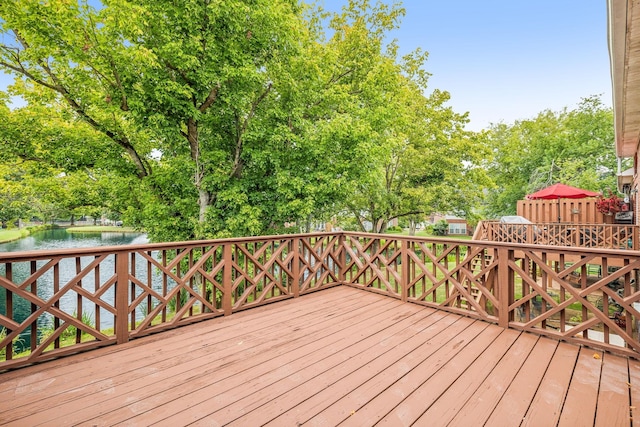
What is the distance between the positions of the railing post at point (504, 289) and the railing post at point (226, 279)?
2.97 metres

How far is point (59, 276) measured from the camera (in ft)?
20.0

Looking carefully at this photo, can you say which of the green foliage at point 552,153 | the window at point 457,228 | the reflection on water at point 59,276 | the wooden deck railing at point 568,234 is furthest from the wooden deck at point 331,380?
the window at point 457,228

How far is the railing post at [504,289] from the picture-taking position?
9.76 feet

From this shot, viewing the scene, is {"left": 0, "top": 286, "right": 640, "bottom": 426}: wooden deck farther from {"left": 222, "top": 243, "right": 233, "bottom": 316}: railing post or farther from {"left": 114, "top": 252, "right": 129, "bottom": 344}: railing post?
{"left": 222, "top": 243, "right": 233, "bottom": 316}: railing post

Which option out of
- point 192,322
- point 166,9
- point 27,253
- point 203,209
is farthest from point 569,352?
point 166,9

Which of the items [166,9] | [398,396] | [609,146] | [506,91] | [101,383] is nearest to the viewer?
[398,396]

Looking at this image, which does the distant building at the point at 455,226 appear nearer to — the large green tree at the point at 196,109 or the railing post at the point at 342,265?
the large green tree at the point at 196,109

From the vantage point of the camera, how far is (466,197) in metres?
12.0

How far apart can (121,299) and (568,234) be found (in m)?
10.3

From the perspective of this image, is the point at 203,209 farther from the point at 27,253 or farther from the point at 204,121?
the point at 27,253

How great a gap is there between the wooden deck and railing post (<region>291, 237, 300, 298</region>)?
42.7 inches

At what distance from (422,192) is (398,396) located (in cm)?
1054

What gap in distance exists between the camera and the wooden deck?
1.68m

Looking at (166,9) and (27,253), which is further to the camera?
(166,9)
